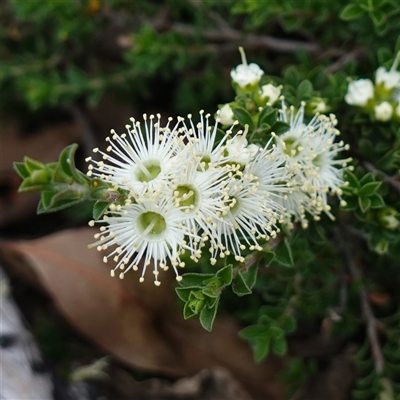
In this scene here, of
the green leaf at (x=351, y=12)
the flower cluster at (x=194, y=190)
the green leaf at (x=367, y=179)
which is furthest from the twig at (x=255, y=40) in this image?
the flower cluster at (x=194, y=190)

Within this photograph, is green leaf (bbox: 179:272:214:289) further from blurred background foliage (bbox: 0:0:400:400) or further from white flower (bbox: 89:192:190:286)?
blurred background foliage (bbox: 0:0:400:400)

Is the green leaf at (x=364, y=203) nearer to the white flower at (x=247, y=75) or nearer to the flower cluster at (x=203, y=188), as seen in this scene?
the flower cluster at (x=203, y=188)

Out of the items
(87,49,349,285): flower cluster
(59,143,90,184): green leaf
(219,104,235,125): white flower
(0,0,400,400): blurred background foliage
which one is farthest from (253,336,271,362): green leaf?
(59,143,90,184): green leaf

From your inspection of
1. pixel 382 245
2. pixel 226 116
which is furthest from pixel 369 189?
pixel 226 116

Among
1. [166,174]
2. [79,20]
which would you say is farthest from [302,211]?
[79,20]

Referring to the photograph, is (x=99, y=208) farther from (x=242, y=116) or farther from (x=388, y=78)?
(x=388, y=78)
